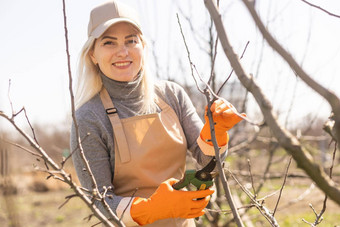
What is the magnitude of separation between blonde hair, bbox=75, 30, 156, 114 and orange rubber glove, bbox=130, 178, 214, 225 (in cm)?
48

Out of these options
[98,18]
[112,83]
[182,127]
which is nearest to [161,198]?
[182,127]

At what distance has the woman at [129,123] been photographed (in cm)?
185

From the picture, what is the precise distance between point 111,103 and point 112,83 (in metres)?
0.11

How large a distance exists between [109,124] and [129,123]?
0.10 m

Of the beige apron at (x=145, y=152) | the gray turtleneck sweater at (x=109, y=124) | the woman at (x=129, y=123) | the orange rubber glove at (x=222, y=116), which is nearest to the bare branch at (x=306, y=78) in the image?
the orange rubber glove at (x=222, y=116)

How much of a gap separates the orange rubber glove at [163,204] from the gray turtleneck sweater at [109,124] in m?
0.12

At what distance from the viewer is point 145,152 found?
1.94 m

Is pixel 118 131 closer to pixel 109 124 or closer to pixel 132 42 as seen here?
pixel 109 124

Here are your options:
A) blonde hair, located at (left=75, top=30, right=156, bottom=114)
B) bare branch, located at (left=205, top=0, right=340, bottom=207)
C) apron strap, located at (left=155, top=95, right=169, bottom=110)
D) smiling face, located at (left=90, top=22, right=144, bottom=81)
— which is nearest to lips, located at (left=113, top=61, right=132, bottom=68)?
smiling face, located at (left=90, top=22, right=144, bottom=81)

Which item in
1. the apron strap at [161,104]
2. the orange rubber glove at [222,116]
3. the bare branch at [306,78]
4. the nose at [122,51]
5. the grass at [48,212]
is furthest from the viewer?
the grass at [48,212]

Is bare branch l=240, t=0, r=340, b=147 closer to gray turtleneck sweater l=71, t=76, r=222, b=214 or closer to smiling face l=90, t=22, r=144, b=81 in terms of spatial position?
gray turtleneck sweater l=71, t=76, r=222, b=214

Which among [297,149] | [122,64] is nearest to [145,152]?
[122,64]

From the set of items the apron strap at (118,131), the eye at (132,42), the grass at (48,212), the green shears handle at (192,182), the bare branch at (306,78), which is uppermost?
Result: the bare branch at (306,78)

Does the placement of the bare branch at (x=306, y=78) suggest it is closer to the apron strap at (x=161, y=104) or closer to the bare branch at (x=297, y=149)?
the bare branch at (x=297, y=149)
